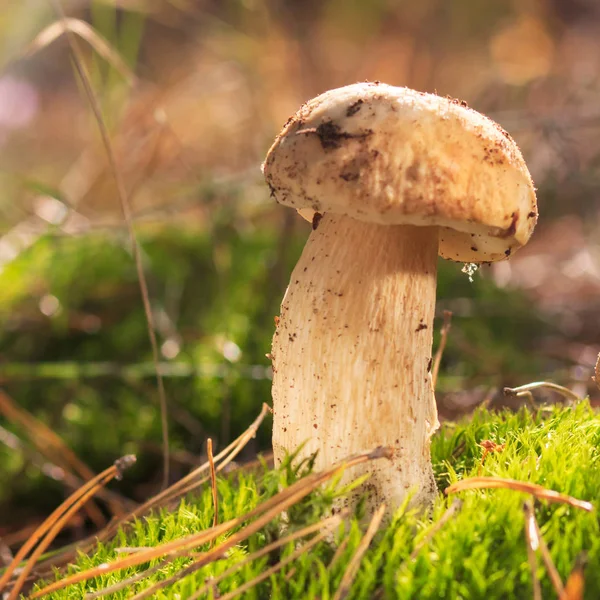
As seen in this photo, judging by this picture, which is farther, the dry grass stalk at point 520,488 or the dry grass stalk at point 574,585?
the dry grass stalk at point 520,488

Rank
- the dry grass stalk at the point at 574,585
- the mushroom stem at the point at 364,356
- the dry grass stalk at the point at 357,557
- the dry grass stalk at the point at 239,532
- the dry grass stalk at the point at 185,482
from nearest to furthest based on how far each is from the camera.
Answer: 1. the dry grass stalk at the point at 574,585
2. the dry grass stalk at the point at 357,557
3. the dry grass stalk at the point at 239,532
4. the mushroom stem at the point at 364,356
5. the dry grass stalk at the point at 185,482

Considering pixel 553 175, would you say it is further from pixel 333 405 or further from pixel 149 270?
pixel 333 405

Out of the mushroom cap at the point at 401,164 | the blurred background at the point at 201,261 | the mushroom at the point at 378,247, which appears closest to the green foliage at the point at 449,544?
the mushroom at the point at 378,247

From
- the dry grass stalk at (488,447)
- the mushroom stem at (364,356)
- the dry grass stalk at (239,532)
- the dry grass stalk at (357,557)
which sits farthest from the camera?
the dry grass stalk at (488,447)

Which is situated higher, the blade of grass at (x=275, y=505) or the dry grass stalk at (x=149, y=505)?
the blade of grass at (x=275, y=505)

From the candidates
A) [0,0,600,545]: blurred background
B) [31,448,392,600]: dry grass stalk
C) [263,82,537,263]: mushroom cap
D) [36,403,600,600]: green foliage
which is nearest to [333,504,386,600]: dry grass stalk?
[36,403,600,600]: green foliage

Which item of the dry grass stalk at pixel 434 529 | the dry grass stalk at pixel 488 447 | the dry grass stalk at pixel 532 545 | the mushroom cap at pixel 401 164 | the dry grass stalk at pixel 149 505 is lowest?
the dry grass stalk at pixel 149 505

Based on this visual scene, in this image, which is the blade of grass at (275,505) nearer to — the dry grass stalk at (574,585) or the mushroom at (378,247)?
the mushroom at (378,247)

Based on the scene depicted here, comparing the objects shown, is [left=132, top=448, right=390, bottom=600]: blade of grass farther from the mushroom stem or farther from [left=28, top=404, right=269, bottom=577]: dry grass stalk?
[left=28, top=404, right=269, bottom=577]: dry grass stalk
